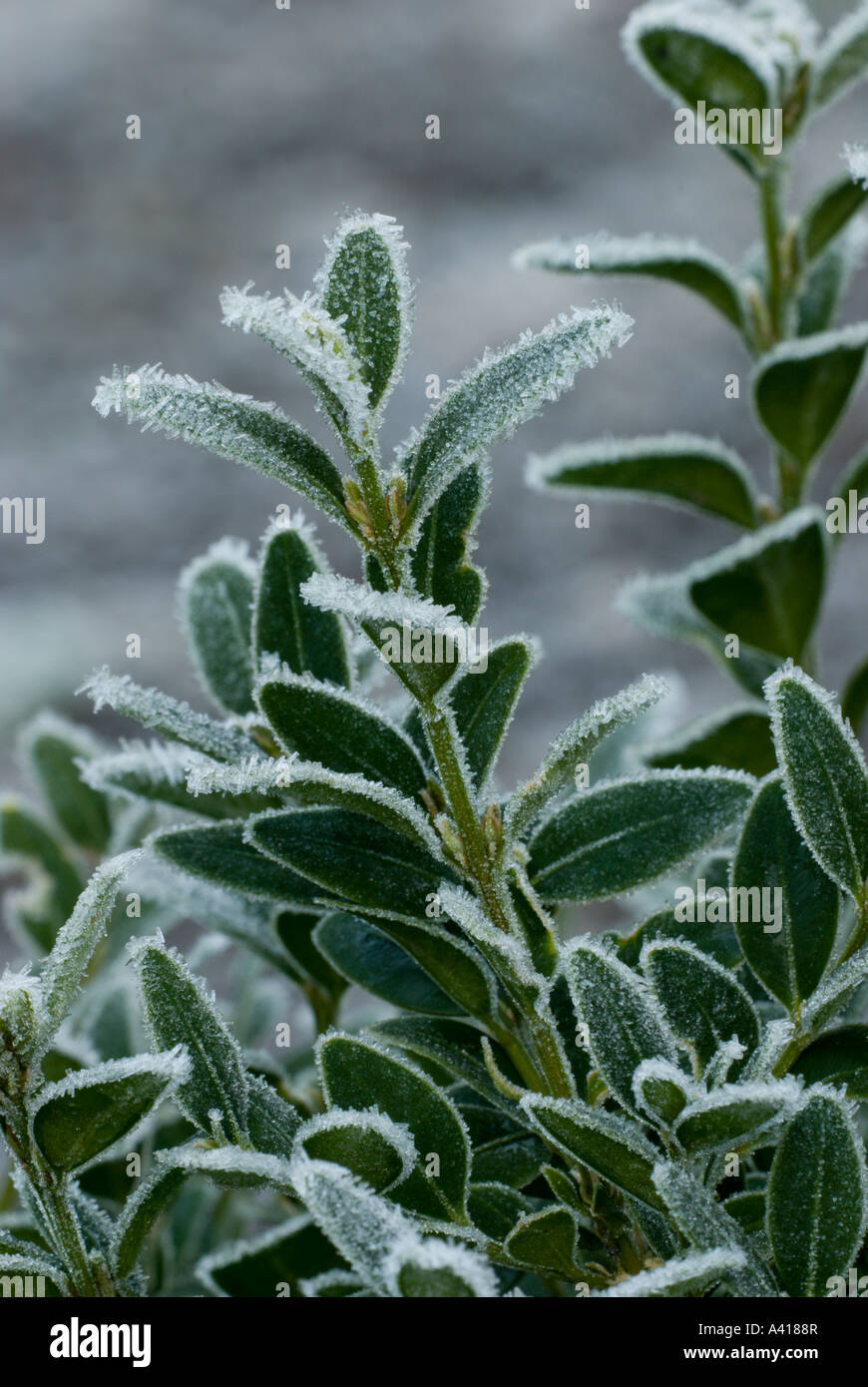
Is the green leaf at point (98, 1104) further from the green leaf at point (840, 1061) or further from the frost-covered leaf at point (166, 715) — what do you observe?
the green leaf at point (840, 1061)

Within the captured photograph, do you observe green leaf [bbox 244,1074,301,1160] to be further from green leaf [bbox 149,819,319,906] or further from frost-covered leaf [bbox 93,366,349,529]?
frost-covered leaf [bbox 93,366,349,529]

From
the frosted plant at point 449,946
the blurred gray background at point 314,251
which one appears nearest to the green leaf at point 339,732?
the frosted plant at point 449,946

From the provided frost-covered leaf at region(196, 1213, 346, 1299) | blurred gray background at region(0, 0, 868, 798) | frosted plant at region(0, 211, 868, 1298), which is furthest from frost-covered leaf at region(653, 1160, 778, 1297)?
blurred gray background at region(0, 0, 868, 798)

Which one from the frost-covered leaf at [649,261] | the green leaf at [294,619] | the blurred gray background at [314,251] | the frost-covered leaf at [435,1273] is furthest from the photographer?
the blurred gray background at [314,251]

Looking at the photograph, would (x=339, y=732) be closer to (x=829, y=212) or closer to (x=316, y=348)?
(x=316, y=348)

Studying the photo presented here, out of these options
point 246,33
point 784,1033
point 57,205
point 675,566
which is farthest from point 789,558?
point 246,33

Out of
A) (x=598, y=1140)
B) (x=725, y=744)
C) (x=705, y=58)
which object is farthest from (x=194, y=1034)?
(x=705, y=58)
